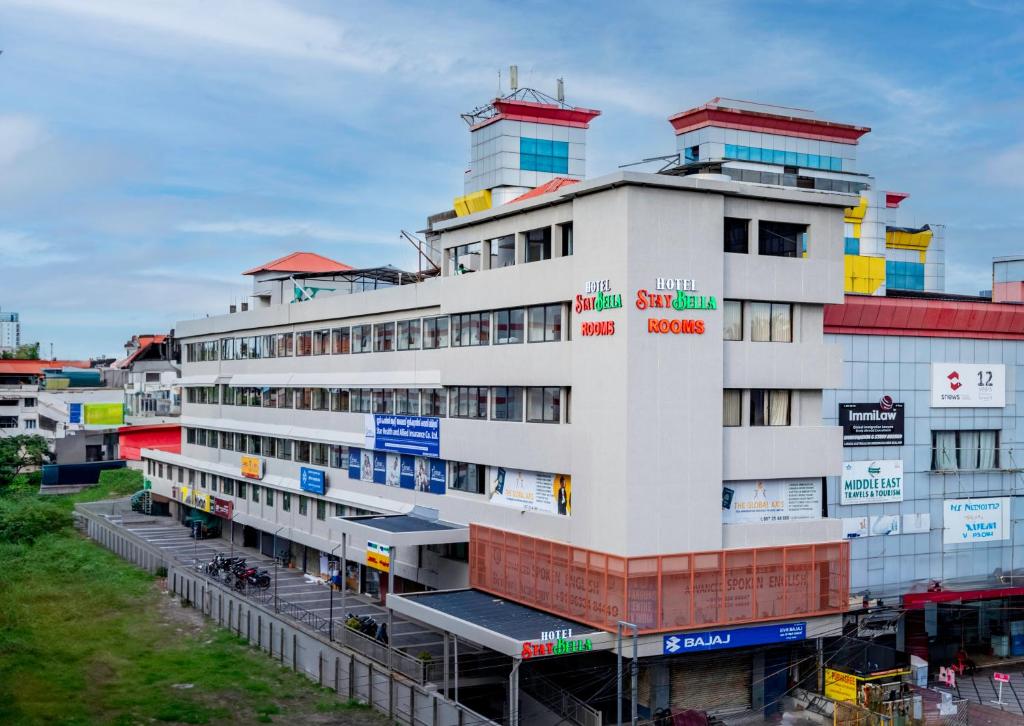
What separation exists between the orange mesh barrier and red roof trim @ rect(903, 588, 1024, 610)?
5.88 m

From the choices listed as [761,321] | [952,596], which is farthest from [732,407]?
[952,596]

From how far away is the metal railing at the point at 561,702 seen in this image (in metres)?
40.6

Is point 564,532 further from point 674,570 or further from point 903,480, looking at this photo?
point 903,480

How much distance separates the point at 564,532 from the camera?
146 ft

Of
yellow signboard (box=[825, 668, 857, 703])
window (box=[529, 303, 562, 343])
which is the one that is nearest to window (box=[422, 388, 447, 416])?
window (box=[529, 303, 562, 343])

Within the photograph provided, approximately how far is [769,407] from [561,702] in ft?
47.7

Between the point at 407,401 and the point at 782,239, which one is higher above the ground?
the point at 782,239

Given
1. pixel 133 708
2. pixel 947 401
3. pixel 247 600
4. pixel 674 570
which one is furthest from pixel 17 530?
pixel 947 401

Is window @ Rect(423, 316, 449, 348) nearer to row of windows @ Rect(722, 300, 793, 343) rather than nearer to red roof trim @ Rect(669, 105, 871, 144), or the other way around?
row of windows @ Rect(722, 300, 793, 343)

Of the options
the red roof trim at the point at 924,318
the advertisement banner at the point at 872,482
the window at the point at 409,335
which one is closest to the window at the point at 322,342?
the window at the point at 409,335

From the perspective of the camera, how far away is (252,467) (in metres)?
76.6

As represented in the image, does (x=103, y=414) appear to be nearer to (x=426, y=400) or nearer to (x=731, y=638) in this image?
(x=426, y=400)

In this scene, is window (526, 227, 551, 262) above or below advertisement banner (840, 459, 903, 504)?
above

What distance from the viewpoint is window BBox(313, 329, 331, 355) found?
67.9m
